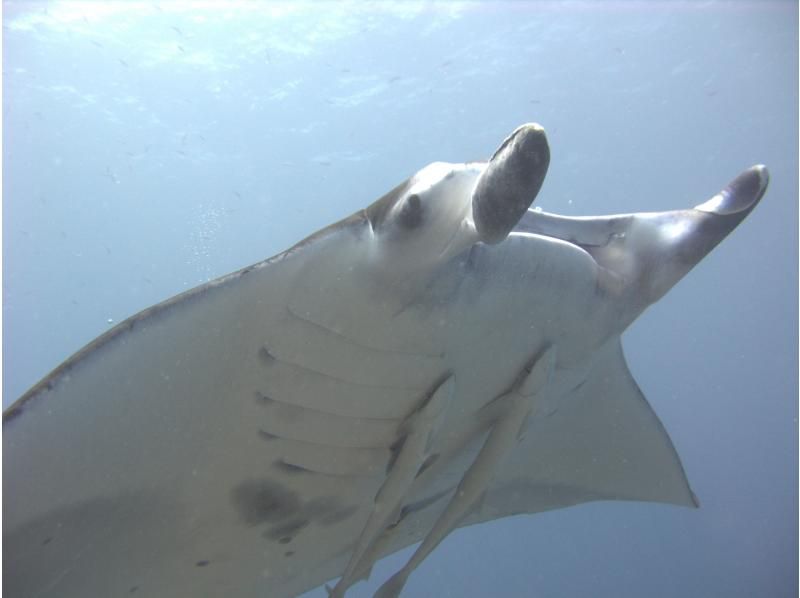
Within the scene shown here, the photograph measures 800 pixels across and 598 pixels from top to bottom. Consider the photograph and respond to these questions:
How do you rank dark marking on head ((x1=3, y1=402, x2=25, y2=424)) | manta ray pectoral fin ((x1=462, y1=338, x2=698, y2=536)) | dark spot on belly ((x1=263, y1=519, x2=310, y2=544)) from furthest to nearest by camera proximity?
manta ray pectoral fin ((x1=462, y1=338, x2=698, y2=536)) → dark spot on belly ((x1=263, y1=519, x2=310, y2=544)) → dark marking on head ((x1=3, y1=402, x2=25, y2=424))

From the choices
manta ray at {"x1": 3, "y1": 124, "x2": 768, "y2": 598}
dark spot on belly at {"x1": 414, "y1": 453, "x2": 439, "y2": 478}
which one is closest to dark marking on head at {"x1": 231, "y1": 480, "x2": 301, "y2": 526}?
manta ray at {"x1": 3, "y1": 124, "x2": 768, "y2": 598}

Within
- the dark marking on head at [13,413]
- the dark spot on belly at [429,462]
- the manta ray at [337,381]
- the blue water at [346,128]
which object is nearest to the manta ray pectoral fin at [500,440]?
the manta ray at [337,381]

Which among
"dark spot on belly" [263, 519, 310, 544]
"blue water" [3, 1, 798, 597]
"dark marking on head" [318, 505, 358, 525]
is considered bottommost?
"dark marking on head" [318, 505, 358, 525]

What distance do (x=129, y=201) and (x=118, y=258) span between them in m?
6.86

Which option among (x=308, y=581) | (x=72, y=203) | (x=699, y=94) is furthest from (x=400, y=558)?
(x=308, y=581)

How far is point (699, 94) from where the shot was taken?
1870 centimetres

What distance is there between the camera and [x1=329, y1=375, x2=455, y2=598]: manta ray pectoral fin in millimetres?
1845

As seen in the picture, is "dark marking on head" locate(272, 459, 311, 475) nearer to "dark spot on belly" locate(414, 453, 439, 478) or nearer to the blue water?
"dark spot on belly" locate(414, 453, 439, 478)

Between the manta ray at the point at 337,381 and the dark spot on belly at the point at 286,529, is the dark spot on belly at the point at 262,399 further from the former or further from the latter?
the dark spot on belly at the point at 286,529

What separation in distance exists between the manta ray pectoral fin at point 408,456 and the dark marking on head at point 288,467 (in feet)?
1.03

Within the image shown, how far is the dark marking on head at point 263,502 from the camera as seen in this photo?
2.10 metres

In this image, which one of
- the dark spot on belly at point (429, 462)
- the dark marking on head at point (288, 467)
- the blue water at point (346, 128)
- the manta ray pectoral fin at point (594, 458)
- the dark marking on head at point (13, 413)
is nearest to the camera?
the dark marking on head at point (13, 413)

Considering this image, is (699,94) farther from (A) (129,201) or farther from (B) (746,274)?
(A) (129,201)

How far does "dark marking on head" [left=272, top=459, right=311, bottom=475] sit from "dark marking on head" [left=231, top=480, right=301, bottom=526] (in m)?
0.08
